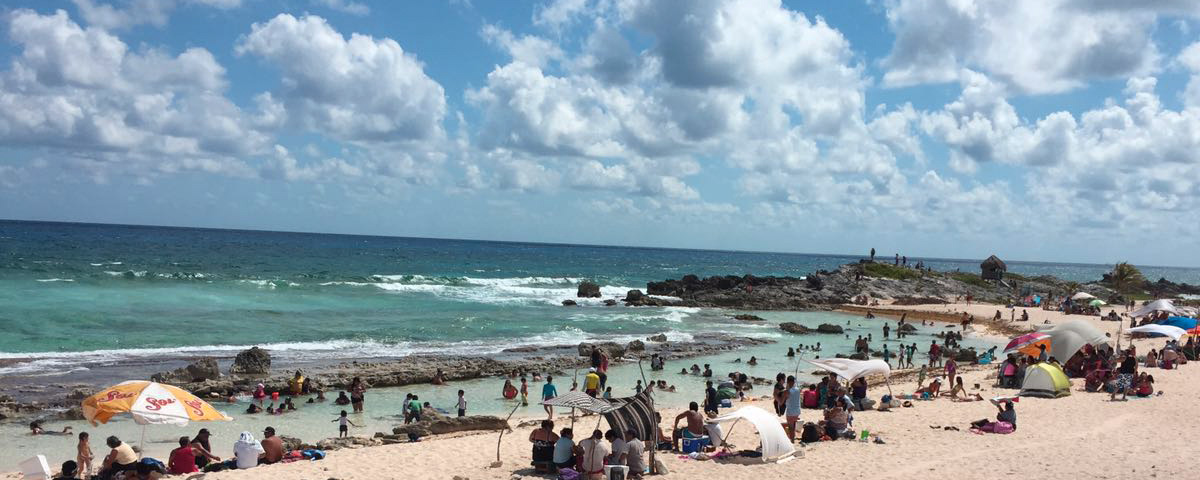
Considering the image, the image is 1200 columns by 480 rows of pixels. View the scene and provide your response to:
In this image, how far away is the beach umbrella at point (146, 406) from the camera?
11.9 meters

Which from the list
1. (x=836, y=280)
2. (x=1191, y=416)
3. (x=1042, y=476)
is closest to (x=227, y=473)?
(x=1042, y=476)

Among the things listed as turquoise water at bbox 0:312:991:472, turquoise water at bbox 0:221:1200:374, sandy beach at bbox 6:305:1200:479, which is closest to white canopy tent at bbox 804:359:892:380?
sandy beach at bbox 6:305:1200:479

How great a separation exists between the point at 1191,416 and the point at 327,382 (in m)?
21.3

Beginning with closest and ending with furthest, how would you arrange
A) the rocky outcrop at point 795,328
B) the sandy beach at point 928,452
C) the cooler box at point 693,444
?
the sandy beach at point 928,452
the cooler box at point 693,444
the rocky outcrop at point 795,328

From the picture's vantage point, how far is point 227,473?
41.2 feet

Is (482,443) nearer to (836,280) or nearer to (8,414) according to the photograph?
(8,414)

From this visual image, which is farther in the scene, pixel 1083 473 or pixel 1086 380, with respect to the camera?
pixel 1086 380

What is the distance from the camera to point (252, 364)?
914 inches

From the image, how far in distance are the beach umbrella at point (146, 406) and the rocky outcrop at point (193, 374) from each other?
954cm

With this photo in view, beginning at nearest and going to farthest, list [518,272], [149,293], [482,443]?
1. [482,443]
2. [149,293]
3. [518,272]

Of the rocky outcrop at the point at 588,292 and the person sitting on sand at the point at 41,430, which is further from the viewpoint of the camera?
the rocky outcrop at the point at 588,292

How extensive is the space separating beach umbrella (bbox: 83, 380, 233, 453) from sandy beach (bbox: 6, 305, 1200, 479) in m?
1.08

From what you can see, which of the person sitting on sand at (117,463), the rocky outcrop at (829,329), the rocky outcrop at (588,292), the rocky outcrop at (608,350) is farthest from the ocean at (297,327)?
the person sitting on sand at (117,463)

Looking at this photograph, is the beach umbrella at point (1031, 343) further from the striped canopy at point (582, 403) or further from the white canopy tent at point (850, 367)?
the striped canopy at point (582, 403)
